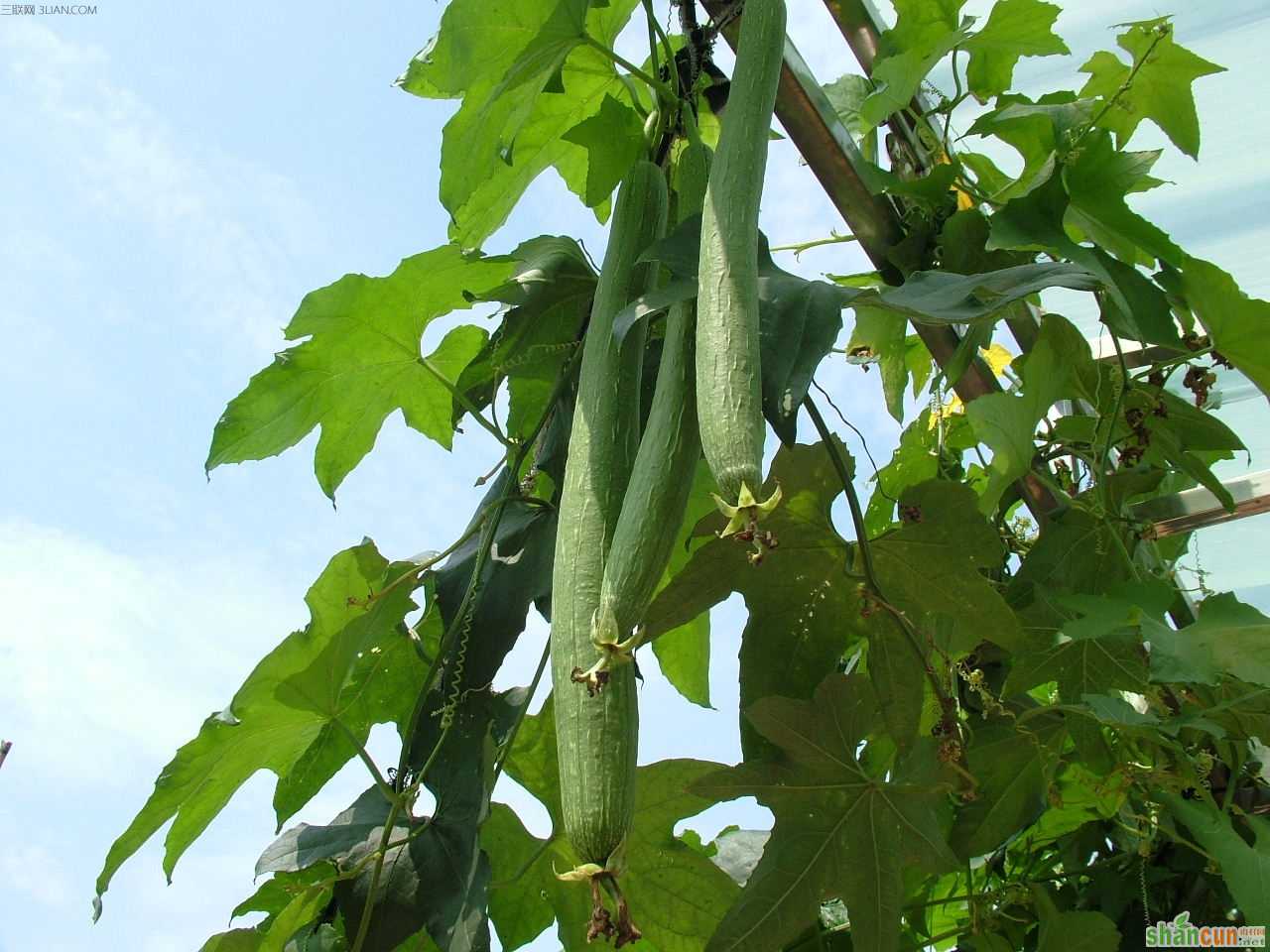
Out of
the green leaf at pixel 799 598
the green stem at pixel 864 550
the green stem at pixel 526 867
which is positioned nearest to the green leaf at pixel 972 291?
the green stem at pixel 864 550

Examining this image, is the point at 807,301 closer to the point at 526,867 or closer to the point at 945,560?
the point at 945,560

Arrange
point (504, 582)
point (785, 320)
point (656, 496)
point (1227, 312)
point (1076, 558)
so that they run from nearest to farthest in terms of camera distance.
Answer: point (656, 496)
point (785, 320)
point (504, 582)
point (1227, 312)
point (1076, 558)

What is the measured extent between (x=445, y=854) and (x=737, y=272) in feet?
1.96

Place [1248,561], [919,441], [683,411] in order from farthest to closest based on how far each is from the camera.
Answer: [1248,561] → [919,441] → [683,411]

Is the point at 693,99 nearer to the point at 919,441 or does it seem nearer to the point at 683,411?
the point at 683,411

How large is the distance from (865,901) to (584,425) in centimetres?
55

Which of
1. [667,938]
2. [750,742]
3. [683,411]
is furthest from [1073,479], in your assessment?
[683,411]

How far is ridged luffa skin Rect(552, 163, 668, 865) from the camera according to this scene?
587mm

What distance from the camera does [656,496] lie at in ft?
2.00

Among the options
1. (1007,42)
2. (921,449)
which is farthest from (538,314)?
(921,449)

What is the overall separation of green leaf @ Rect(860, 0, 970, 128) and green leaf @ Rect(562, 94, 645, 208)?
40cm

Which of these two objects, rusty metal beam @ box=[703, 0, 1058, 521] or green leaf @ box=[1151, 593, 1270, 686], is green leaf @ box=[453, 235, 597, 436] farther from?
green leaf @ box=[1151, 593, 1270, 686]

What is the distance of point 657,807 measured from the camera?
1032 millimetres

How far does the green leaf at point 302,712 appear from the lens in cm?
99
